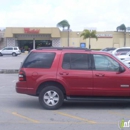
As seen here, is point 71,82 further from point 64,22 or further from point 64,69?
point 64,22

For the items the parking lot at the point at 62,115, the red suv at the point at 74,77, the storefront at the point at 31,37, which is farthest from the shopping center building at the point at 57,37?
the red suv at the point at 74,77

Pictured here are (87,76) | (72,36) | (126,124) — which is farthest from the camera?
(72,36)

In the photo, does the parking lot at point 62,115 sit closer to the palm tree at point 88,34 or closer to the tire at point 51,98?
the tire at point 51,98

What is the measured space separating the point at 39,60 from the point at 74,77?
1.17 metres

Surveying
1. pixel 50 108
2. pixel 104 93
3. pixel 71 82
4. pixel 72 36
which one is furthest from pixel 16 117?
pixel 72 36

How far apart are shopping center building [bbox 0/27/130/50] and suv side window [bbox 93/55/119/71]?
2431 inches

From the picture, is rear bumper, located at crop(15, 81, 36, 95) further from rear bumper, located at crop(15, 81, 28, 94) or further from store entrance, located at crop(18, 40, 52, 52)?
store entrance, located at crop(18, 40, 52, 52)

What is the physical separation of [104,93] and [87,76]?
69cm

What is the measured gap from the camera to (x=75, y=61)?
10.4 meters

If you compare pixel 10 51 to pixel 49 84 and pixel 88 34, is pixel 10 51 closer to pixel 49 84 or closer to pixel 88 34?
pixel 88 34

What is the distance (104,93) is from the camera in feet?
33.4

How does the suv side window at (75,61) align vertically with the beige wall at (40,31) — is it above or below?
below

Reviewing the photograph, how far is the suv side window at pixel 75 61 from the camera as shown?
10.3 m

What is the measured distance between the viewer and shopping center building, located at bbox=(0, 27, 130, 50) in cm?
7206
